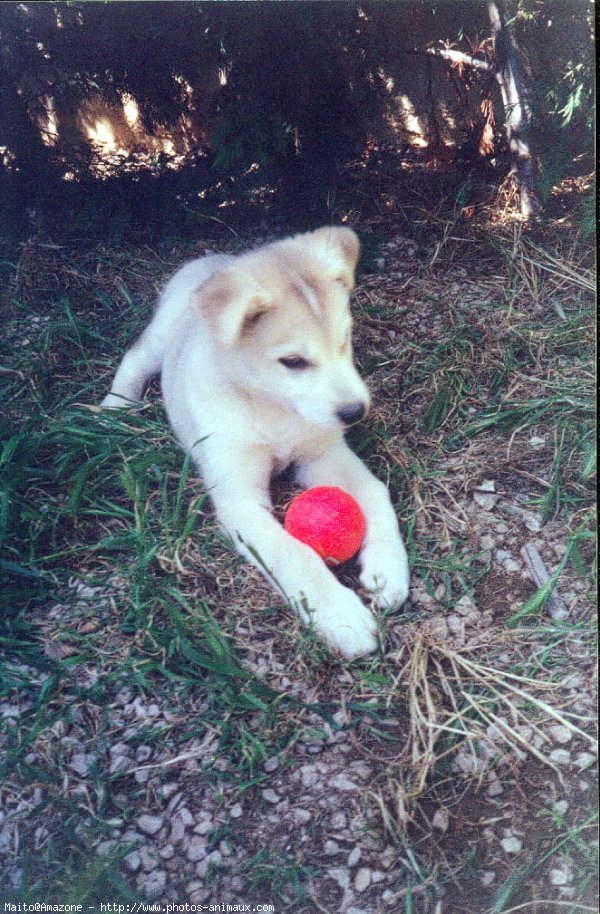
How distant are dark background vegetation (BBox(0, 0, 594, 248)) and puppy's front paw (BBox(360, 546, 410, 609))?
1.35 m

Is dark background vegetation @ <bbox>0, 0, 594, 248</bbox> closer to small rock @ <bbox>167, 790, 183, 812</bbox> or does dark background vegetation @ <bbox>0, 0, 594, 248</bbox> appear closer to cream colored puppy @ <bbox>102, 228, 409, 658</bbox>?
cream colored puppy @ <bbox>102, 228, 409, 658</bbox>

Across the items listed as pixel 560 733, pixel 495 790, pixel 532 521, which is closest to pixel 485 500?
pixel 532 521

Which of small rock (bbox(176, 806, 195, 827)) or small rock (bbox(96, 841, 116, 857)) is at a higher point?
small rock (bbox(96, 841, 116, 857))

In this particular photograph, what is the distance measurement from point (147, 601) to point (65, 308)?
4.44 feet

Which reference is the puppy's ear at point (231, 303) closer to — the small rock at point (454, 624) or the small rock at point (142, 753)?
the small rock at point (454, 624)

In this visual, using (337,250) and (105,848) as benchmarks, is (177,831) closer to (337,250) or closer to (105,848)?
(105,848)

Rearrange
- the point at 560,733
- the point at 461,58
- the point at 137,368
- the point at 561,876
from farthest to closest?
the point at 137,368 → the point at 461,58 → the point at 560,733 → the point at 561,876

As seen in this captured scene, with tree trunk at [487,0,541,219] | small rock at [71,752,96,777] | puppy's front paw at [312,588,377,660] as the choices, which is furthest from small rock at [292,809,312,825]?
tree trunk at [487,0,541,219]

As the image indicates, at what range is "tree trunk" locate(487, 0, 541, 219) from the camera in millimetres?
2344

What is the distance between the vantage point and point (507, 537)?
211cm

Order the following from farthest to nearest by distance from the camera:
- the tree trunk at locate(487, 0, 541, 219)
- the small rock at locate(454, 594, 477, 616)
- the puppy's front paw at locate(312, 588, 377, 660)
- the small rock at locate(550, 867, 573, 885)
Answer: the tree trunk at locate(487, 0, 541, 219) < the small rock at locate(454, 594, 477, 616) < the puppy's front paw at locate(312, 588, 377, 660) < the small rock at locate(550, 867, 573, 885)

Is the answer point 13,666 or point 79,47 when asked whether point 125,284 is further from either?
point 13,666

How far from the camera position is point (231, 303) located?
2012 millimetres

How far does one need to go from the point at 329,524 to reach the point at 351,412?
13.1 inches
